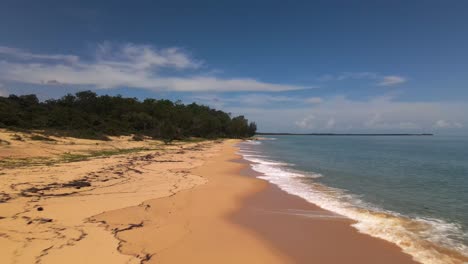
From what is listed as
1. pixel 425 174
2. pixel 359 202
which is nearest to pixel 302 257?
pixel 359 202

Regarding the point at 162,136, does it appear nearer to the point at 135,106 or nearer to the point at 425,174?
the point at 135,106

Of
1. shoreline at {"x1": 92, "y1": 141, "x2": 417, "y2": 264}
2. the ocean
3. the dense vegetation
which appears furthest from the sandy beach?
the dense vegetation

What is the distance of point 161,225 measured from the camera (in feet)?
29.0

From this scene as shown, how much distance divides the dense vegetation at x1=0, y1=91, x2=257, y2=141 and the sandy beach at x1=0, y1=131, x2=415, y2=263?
86.6 ft

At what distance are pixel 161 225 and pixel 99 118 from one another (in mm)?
50210

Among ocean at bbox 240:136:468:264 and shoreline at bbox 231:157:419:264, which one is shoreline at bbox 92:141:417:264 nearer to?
shoreline at bbox 231:157:419:264

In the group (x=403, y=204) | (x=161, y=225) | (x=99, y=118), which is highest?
(x=99, y=118)

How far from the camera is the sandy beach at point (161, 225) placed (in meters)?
6.84

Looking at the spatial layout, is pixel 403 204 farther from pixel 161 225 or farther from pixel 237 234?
pixel 161 225

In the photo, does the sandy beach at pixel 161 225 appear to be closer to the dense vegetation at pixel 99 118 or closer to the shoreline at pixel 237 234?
the shoreline at pixel 237 234

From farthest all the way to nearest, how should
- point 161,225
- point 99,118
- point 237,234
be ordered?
point 99,118 < point 161,225 < point 237,234

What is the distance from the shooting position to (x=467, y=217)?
1145 centimetres

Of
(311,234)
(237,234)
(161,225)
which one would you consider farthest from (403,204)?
(161,225)

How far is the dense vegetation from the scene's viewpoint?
4053cm
